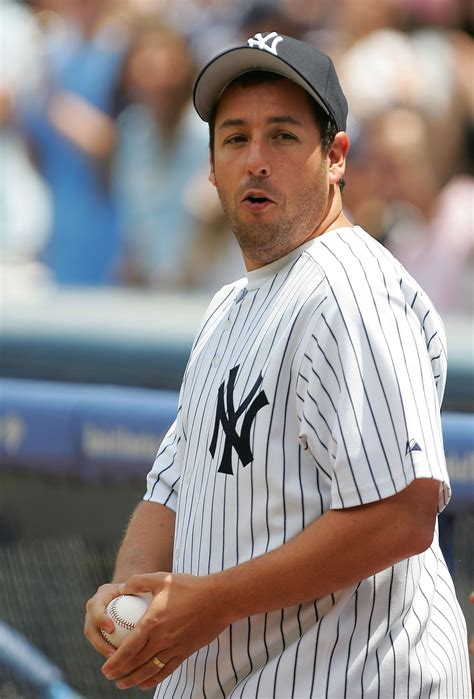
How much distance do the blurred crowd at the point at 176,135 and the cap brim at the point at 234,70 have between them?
2.24m

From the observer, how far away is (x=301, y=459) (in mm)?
1332

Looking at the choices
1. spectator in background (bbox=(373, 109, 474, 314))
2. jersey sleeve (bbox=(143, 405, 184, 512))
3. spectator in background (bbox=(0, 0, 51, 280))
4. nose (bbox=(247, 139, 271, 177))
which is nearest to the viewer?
nose (bbox=(247, 139, 271, 177))

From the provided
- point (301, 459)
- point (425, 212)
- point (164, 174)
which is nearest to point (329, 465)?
point (301, 459)

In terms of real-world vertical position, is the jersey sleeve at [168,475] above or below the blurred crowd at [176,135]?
below

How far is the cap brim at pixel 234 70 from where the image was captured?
1437 millimetres

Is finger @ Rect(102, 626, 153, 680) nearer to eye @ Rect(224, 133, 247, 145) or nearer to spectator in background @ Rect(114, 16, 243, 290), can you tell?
eye @ Rect(224, 133, 247, 145)

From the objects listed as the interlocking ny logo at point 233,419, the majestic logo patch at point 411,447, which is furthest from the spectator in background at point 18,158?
the majestic logo patch at point 411,447

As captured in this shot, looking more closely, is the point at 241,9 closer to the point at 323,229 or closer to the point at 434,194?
the point at 434,194

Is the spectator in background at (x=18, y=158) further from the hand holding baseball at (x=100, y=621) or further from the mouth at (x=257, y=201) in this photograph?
the hand holding baseball at (x=100, y=621)

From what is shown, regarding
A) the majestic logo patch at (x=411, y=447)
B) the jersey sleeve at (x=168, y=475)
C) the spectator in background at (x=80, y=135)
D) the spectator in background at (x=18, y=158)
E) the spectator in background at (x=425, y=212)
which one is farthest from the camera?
the spectator in background at (x=18, y=158)

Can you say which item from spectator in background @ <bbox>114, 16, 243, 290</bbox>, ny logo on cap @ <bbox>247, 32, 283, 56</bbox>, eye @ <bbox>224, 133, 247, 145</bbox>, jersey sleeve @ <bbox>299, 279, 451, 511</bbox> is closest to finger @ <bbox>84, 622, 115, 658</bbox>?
jersey sleeve @ <bbox>299, 279, 451, 511</bbox>

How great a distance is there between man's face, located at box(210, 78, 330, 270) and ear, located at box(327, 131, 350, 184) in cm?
2

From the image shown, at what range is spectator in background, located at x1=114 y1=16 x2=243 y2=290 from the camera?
423 centimetres

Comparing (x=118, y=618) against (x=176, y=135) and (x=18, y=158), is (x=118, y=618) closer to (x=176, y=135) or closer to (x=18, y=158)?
(x=176, y=135)
